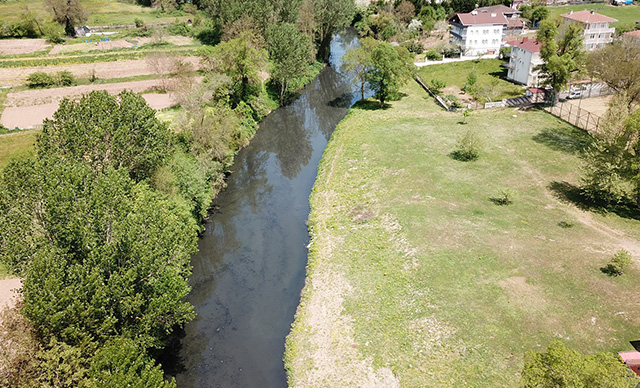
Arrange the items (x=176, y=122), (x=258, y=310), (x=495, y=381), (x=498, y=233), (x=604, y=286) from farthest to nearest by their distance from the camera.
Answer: (x=176, y=122), (x=498, y=233), (x=258, y=310), (x=604, y=286), (x=495, y=381)

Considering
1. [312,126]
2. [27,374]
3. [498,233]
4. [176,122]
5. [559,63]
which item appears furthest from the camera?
[312,126]

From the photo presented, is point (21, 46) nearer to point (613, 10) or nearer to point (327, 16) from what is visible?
point (327, 16)

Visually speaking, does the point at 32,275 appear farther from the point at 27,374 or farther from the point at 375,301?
the point at 375,301

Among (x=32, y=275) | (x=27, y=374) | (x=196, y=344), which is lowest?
(x=196, y=344)

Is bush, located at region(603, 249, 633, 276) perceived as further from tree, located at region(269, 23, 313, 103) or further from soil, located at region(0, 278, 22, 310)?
tree, located at region(269, 23, 313, 103)

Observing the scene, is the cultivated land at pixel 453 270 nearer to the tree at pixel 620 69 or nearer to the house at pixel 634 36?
the tree at pixel 620 69

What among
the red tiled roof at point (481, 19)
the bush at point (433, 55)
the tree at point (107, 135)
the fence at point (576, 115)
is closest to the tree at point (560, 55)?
the fence at point (576, 115)

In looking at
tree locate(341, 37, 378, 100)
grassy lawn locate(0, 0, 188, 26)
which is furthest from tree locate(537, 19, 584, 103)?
grassy lawn locate(0, 0, 188, 26)

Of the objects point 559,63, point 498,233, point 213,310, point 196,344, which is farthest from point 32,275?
point 559,63
